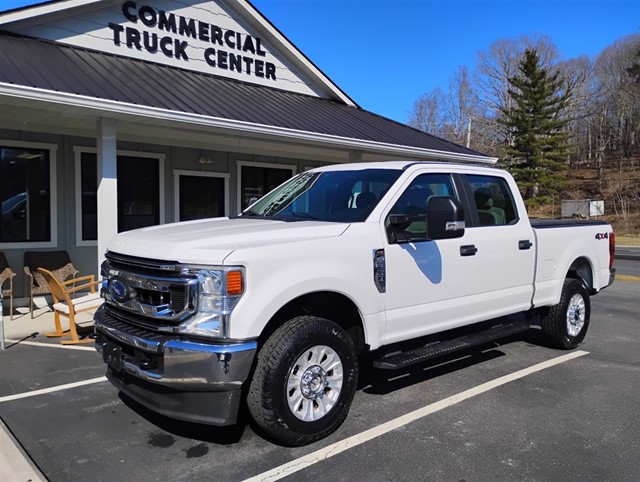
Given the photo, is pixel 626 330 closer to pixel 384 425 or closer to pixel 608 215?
pixel 384 425

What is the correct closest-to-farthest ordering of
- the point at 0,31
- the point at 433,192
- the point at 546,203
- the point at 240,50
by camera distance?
the point at 433,192, the point at 0,31, the point at 240,50, the point at 546,203

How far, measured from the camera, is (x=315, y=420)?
12.2 feet

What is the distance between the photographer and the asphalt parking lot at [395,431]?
336 centimetres

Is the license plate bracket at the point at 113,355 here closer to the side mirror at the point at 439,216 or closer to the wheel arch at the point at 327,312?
the wheel arch at the point at 327,312

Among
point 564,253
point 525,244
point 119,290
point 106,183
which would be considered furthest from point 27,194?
point 564,253

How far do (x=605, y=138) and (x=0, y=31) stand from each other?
6424 centimetres

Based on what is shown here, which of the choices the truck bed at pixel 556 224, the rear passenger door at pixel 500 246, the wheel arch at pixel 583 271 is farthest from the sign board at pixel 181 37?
the wheel arch at pixel 583 271

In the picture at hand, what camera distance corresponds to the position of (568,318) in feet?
20.2

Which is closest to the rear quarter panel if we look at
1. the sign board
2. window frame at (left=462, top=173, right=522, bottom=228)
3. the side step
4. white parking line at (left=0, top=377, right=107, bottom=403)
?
window frame at (left=462, top=173, right=522, bottom=228)

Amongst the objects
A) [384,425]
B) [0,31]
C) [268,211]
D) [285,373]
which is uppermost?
[0,31]

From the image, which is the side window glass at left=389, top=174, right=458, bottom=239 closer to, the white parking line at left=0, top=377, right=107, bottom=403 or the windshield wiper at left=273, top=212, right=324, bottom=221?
the windshield wiper at left=273, top=212, right=324, bottom=221

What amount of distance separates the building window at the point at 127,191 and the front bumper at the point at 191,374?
6.51 m

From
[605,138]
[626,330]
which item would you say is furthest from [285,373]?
[605,138]

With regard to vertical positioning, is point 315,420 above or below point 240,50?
below
